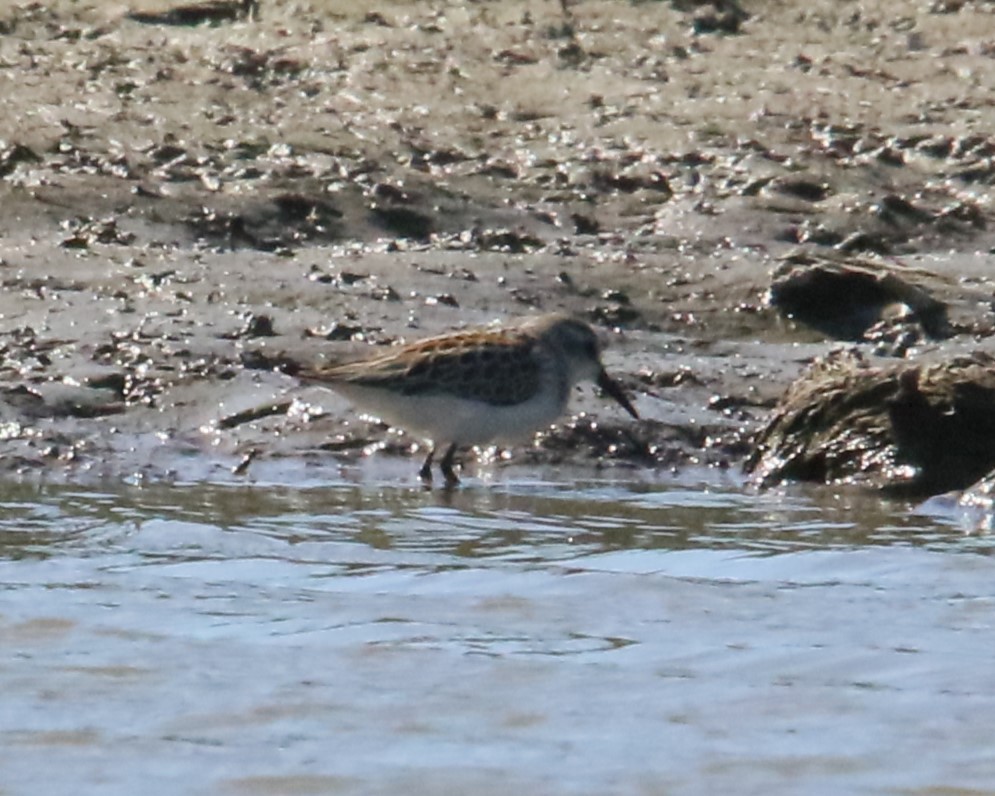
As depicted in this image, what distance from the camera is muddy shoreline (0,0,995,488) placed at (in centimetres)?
941

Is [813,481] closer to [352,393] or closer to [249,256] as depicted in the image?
[352,393]

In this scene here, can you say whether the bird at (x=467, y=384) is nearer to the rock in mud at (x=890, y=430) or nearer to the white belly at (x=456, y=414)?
the white belly at (x=456, y=414)

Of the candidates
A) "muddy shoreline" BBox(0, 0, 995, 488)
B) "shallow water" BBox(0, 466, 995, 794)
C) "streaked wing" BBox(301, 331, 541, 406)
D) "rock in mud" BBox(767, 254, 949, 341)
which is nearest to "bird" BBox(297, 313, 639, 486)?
"streaked wing" BBox(301, 331, 541, 406)

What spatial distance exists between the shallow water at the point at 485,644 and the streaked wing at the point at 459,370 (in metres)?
0.51

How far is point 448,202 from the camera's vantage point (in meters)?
11.1

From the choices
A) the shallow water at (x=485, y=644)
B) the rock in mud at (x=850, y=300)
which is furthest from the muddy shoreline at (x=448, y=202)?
the shallow water at (x=485, y=644)

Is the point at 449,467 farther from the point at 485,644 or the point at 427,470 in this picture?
the point at 485,644

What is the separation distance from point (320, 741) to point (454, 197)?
588cm

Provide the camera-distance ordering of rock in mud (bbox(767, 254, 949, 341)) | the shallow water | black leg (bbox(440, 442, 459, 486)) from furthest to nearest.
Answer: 1. rock in mud (bbox(767, 254, 949, 341))
2. black leg (bbox(440, 442, 459, 486))
3. the shallow water

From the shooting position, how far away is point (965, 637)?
6453 millimetres

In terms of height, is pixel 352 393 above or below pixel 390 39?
below

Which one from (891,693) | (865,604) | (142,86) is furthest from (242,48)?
(891,693)

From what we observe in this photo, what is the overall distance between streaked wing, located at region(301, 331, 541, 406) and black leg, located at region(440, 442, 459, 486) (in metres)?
0.21

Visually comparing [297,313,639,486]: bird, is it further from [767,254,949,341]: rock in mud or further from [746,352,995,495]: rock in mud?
[767,254,949,341]: rock in mud
